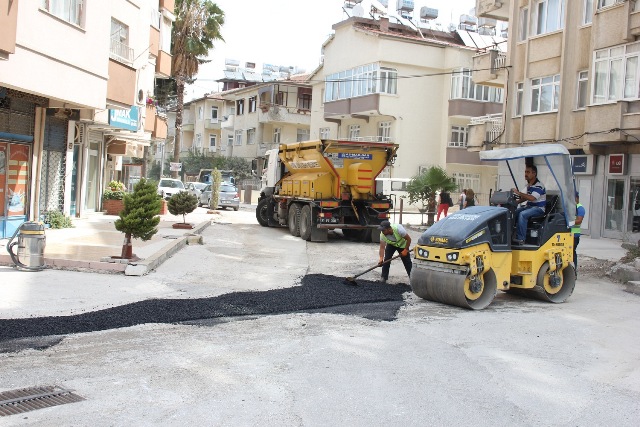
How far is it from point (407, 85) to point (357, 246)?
1031 inches

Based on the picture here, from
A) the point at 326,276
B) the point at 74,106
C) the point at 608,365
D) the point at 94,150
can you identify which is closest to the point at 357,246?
the point at 326,276

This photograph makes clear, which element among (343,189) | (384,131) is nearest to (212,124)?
(384,131)

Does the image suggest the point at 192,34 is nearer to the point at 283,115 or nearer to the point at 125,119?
the point at 125,119

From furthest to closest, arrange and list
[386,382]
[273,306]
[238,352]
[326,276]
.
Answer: [326,276] < [273,306] < [238,352] < [386,382]

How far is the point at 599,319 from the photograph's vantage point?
9656 mm

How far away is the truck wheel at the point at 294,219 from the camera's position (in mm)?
22172

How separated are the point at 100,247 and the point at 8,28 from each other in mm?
4826

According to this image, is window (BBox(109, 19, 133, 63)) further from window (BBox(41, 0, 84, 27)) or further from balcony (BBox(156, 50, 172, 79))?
balcony (BBox(156, 50, 172, 79))

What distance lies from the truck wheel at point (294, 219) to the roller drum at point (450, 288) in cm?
1183

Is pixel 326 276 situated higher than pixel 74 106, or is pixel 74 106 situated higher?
pixel 74 106

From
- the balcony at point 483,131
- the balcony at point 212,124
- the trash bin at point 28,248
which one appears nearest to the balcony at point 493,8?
the balcony at point 483,131

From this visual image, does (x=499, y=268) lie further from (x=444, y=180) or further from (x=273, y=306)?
(x=444, y=180)

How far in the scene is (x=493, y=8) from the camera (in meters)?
29.9

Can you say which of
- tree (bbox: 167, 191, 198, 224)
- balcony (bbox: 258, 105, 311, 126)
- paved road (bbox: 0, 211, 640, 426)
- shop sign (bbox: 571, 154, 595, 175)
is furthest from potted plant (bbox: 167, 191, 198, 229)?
balcony (bbox: 258, 105, 311, 126)
